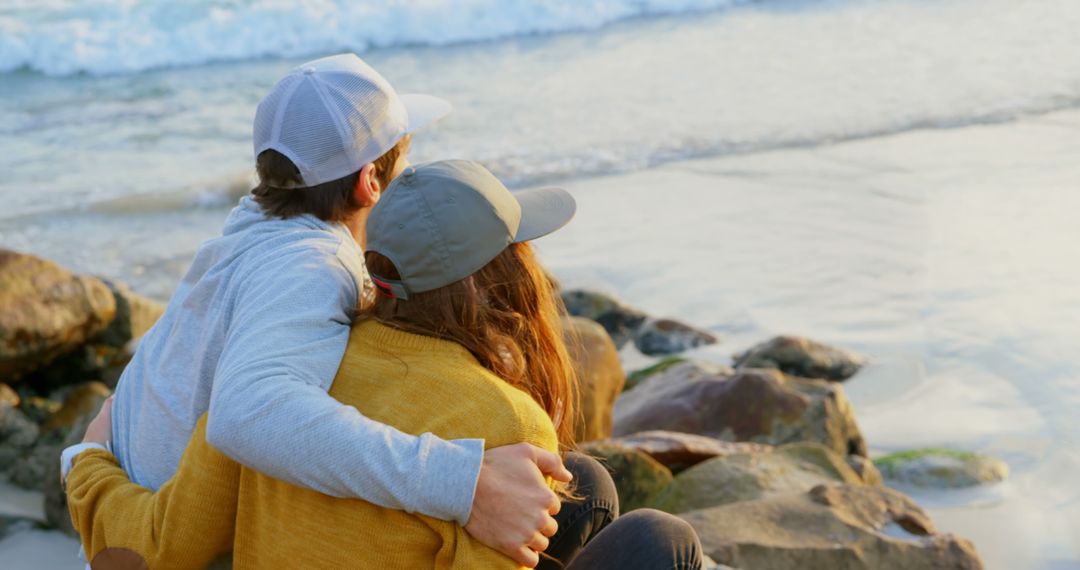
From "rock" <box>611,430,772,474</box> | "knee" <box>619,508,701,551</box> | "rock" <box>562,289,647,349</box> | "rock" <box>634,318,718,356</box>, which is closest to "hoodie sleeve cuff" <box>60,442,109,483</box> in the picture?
"knee" <box>619,508,701,551</box>

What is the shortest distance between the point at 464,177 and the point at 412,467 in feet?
1.84

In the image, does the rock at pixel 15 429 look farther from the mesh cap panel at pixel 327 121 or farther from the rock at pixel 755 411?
the mesh cap panel at pixel 327 121

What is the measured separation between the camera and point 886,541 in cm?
344

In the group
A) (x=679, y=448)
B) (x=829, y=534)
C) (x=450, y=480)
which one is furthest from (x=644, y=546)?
(x=679, y=448)

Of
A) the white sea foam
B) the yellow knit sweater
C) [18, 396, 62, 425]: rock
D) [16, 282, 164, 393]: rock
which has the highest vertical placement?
the yellow knit sweater

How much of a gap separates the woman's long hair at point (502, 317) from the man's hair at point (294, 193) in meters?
0.40

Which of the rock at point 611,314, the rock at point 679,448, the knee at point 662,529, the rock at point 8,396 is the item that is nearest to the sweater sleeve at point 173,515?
the knee at point 662,529

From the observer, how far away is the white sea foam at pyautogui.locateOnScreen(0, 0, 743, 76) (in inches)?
591

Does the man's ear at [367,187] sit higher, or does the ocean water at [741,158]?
the man's ear at [367,187]

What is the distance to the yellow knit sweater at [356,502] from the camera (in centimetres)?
199

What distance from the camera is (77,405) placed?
5.14 m

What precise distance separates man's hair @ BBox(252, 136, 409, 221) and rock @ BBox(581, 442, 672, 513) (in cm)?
159

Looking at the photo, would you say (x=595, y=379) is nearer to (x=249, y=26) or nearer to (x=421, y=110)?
(x=421, y=110)

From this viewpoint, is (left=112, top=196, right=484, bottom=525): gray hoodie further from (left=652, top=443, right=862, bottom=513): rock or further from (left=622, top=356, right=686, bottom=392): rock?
(left=622, top=356, right=686, bottom=392): rock
